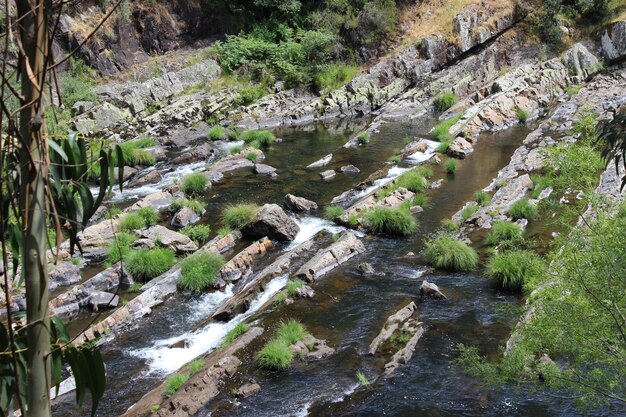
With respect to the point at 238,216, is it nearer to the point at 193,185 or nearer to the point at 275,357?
the point at 193,185

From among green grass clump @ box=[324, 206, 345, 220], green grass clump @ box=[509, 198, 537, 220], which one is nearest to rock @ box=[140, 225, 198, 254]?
green grass clump @ box=[324, 206, 345, 220]

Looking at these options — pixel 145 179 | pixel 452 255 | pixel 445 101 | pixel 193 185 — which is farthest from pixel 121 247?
pixel 445 101

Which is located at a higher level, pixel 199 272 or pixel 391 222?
pixel 199 272

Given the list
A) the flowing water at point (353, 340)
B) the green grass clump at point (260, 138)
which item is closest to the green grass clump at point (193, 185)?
the flowing water at point (353, 340)

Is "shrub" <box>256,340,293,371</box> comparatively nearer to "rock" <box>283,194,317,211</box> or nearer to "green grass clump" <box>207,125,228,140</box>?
"rock" <box>283,194,317,211</box>

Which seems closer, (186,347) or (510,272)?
(186,347)

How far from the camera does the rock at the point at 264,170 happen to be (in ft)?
81.3

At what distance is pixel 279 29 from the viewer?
42031mm

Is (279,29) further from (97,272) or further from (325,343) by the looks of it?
(325,343)

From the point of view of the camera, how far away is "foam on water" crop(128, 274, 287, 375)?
12.2 meters

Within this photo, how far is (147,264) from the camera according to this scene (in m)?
15.9

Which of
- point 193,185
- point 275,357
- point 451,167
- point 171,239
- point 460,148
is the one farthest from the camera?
point 460,148

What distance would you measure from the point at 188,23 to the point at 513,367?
38.7m

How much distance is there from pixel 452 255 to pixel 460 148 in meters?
12.1
